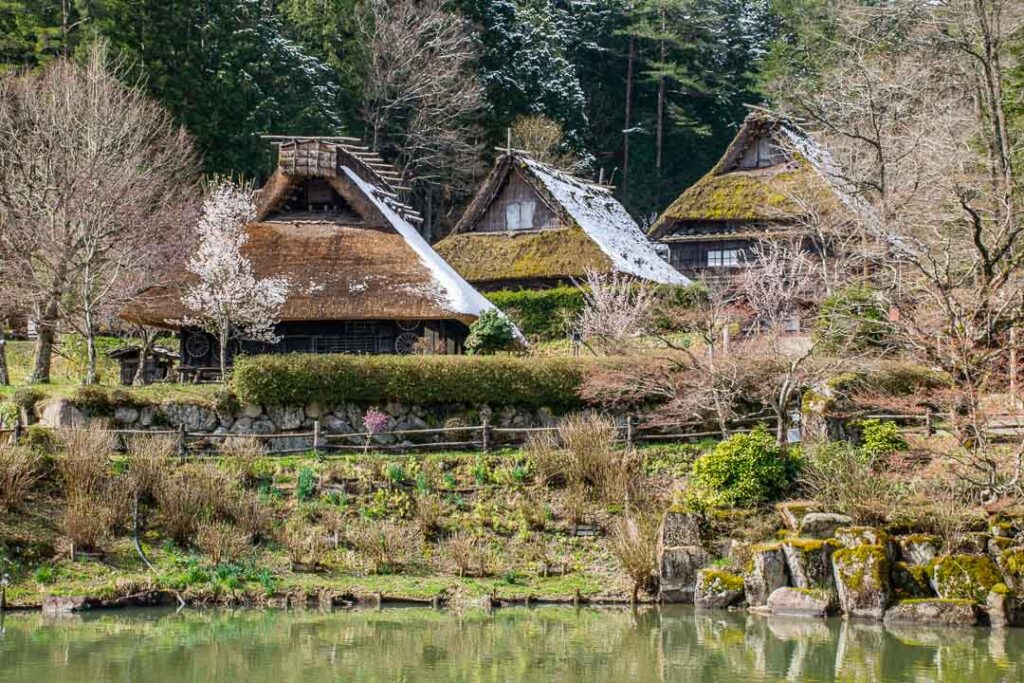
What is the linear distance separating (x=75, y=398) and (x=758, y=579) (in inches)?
552

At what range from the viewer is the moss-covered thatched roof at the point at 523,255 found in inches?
1688

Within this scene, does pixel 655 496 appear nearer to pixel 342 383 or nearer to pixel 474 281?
pixel 342 383

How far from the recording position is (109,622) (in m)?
19.9

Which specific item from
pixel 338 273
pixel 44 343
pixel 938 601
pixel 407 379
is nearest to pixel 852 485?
pixel 938 601

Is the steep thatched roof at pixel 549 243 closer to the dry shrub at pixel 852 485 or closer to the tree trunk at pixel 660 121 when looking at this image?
the tree trunk at pixel 660 121

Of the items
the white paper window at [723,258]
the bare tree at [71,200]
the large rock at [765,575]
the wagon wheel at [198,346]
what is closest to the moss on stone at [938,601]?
the large rock at [765,575]

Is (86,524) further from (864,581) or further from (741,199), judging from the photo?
Result: (741,199)

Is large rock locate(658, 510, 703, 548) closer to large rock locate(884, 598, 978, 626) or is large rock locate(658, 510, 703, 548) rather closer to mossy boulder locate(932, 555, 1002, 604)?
large rock locate(884, 598, 978, 626)

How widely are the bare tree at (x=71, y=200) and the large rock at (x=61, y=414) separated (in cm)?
325

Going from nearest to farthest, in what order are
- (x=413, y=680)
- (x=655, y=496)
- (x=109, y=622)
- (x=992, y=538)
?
(x=413, y=680) < (x=109, y=622) < (x=992, y=538) < (x=655, y=496)

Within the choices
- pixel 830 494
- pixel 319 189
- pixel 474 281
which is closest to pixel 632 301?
pixel 474 281

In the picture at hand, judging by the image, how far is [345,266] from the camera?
34.6 meters

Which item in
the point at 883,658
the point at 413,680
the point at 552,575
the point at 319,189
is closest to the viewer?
the point at 413,680

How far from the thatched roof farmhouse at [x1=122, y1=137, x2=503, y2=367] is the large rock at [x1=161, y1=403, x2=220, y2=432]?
6248mm
